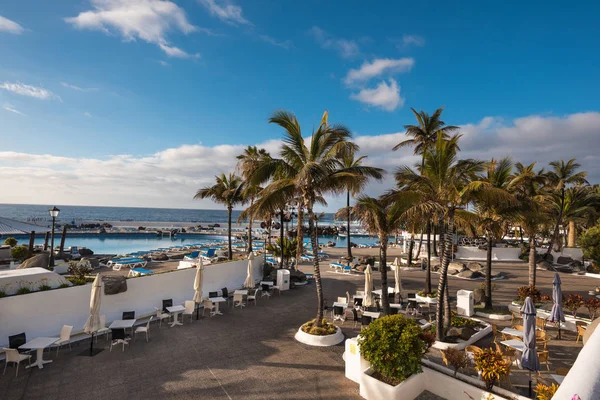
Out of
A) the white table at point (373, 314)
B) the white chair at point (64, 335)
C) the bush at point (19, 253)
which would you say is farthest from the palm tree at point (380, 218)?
the bush at point (19, 253)

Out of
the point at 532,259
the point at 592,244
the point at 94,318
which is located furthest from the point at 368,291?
the point at 592,244

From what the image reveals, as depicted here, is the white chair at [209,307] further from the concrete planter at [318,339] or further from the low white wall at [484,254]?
the low white wall at [484,254]

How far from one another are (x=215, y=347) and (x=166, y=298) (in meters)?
4.57

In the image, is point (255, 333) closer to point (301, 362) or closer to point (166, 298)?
point (301, 362)

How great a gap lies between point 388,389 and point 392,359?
61 centimetres

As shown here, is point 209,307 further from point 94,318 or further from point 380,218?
point 380,218

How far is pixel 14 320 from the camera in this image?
8.90m

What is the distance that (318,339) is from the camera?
32.2 ft

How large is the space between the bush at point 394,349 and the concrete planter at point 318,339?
2.76m

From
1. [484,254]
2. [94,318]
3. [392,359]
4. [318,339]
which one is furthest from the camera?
[484,254]

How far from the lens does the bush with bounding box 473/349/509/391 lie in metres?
6.25

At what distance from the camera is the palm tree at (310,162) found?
411 inches

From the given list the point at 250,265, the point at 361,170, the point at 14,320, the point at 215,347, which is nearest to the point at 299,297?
the point at 250,265

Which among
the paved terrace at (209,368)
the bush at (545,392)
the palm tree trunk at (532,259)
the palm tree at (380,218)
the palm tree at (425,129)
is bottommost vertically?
the paved terrace at (209,368)
